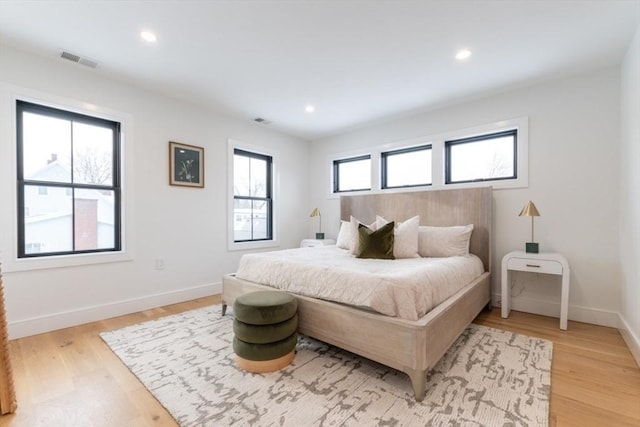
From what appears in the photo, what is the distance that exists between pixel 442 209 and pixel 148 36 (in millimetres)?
3466

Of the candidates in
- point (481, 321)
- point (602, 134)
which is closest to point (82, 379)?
point (481, 321)

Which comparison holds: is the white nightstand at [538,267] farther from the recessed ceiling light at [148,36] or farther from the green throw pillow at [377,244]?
the recessed ceiling light at [148,36]

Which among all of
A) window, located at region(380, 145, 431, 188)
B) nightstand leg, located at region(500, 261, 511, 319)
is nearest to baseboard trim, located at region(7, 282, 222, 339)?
window, located at region(380, 145, 431, 188)

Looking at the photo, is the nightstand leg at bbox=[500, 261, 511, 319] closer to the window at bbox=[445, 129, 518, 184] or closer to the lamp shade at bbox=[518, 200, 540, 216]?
the lamp shade at bbox=[518, 200, 540, 216]

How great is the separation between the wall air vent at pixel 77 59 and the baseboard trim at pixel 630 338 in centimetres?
509

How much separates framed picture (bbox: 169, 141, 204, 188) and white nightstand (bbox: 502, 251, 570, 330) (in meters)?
3.75

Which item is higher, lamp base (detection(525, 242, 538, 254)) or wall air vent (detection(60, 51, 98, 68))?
wall air vent (detection(60, 51, 98, 68))

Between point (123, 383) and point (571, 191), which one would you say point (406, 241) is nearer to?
point (571, 191)

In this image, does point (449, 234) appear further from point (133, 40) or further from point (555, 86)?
point (133, 40)

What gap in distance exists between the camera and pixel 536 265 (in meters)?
2.75

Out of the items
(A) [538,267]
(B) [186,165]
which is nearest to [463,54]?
(A) [538,267]

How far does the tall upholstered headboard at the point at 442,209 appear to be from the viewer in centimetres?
324

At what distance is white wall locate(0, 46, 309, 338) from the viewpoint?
8.13 feet

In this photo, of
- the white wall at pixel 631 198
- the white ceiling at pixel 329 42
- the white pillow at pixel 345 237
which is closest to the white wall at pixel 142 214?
the white ceiling at pixel 329 42
